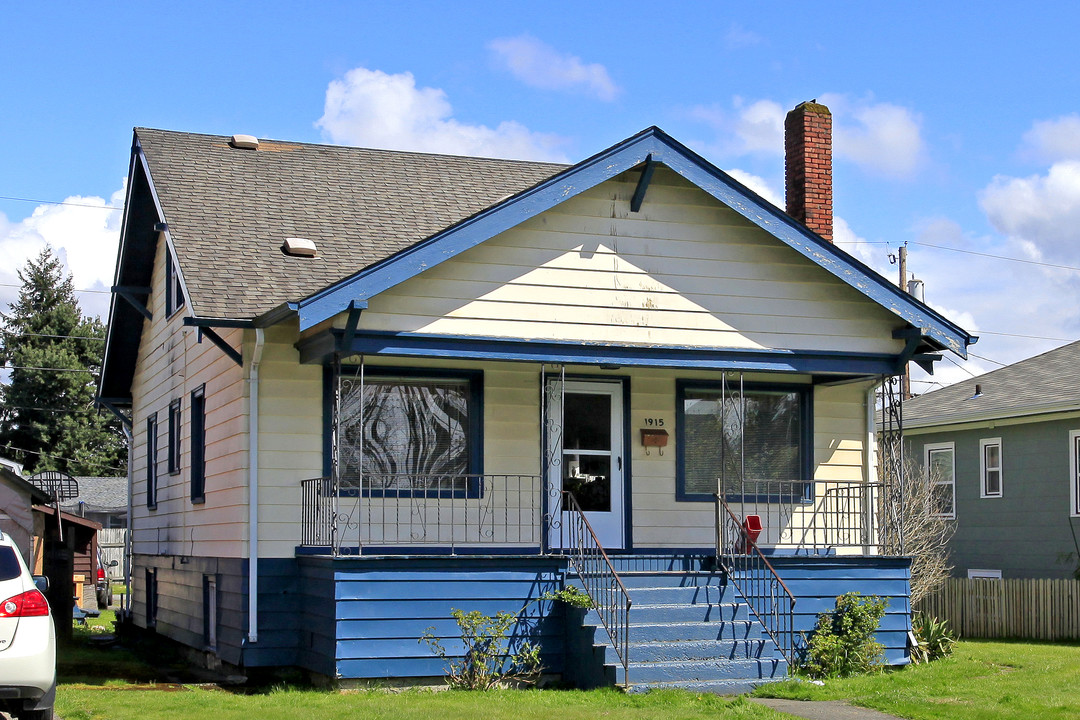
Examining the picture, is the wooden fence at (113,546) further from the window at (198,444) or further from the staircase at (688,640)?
the staircase at (688,640)

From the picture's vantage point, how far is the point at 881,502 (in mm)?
14938

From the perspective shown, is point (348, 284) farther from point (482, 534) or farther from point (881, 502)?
point (881, 502)

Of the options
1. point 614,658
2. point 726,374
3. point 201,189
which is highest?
point 201,189

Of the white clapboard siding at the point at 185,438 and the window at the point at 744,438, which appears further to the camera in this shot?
the window at the point at 744,438

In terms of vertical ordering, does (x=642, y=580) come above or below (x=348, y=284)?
below

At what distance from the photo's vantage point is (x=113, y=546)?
147 feet

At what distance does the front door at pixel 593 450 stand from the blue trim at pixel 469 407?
90cm

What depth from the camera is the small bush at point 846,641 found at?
13.4m

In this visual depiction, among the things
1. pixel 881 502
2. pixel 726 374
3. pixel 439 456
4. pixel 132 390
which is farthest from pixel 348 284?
pixel 132 390

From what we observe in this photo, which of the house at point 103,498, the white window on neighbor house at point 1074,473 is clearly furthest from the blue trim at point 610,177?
the house at point 103,498

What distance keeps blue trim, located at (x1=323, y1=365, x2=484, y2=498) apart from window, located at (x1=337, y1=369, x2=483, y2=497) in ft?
0.04

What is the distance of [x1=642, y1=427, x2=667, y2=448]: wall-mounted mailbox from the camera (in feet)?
49.5

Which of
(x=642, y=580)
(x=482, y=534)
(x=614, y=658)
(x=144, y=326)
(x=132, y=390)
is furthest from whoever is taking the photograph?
(x=132, y=390)

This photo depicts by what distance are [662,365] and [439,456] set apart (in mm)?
2776
